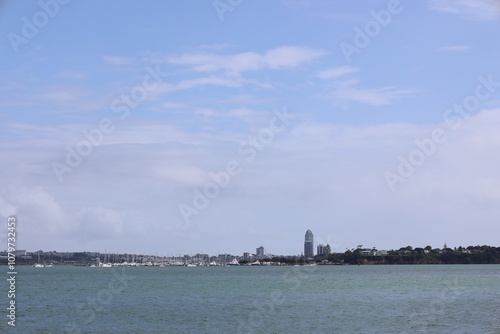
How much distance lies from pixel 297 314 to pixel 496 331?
19543 millimetres

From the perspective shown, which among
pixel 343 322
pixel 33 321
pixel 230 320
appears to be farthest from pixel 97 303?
pixel 343 322

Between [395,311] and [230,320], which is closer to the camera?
[230,320]

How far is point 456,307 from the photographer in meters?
72.5

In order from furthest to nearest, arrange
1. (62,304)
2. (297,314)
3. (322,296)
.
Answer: (322,296) < (62,304) < (297,314)

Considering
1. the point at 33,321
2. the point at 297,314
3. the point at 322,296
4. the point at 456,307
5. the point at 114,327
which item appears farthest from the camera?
the point at 322,296

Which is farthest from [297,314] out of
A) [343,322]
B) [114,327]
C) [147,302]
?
[147,302]

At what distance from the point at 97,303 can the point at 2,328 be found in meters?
26.3

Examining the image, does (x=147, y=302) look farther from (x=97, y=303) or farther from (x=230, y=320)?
(x=230, y=320)

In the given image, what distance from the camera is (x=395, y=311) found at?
68062mm

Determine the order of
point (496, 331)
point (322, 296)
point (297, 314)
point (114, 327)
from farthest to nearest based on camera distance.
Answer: point (322, 296) < point (297, 314) < point (114, 327) < point (496, 331)

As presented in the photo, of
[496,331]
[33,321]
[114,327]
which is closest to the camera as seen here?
[496,331]

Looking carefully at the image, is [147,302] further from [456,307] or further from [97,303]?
[456,307]

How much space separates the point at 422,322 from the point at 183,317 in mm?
21740

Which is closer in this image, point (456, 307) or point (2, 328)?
point (2, 328)
